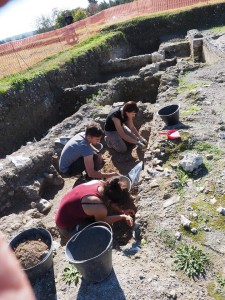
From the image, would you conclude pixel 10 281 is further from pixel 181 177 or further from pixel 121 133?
pixel 121 133

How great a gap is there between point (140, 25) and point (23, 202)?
53.4 feet

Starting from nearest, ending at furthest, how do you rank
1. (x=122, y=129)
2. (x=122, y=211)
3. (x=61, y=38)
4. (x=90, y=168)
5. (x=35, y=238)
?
(x=35, y=238) → (x=122, y=211) → (x=90, y=168) → (x=122, y=129) → (x=61, y=38)

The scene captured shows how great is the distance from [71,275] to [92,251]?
365 millimetres

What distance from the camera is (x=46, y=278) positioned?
364 cm

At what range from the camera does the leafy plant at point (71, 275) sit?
349cm

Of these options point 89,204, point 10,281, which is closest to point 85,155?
point 89,204

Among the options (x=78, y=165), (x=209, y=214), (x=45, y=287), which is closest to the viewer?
(x=45, y=287)

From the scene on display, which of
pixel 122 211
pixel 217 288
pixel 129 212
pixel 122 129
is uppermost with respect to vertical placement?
pixel 122 129

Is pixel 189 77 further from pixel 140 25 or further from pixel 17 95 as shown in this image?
pixel 140 25

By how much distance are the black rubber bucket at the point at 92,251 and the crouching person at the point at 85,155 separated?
→ 1733mm

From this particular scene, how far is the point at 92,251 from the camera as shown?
11.8 ft

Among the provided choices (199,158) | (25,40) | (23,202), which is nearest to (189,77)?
(199,158)

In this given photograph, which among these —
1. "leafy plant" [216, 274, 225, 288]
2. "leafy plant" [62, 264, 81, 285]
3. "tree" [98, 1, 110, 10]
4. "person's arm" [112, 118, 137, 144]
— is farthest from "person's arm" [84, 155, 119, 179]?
"tree" [98, 1, 110, 10]

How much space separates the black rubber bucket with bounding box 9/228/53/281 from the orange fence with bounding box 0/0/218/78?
1088 centimetres
